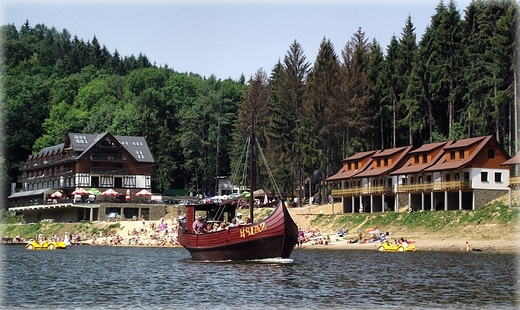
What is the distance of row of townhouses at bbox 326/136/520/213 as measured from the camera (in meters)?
77.8

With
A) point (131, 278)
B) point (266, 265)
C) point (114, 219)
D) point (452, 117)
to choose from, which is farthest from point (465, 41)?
point (131, 278)

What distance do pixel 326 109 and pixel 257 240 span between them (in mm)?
51218

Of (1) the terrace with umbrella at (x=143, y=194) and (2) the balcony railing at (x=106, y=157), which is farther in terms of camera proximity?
(2) the balcony railing at (x=106, y=157)

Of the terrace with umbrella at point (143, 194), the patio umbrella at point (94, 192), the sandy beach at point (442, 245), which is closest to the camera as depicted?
the sandy beach at point (442, 245)

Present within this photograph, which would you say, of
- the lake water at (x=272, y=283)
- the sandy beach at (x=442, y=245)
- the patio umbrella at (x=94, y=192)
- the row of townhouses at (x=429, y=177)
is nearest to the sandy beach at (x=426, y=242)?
the sandy beach at (x=442, y=245)

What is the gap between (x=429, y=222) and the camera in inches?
2950

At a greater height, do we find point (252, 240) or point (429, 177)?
point (429, 177)

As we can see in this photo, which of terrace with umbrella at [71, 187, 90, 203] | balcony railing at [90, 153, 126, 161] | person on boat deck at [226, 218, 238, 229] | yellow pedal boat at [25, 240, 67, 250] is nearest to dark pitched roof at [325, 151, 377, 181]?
yellow pedal boat at [25, 240, 67, 250]

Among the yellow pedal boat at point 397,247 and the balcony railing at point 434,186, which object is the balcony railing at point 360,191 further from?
the yellow pedal boat at point 397,247

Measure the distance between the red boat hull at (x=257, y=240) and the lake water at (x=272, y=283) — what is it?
0.68 metres

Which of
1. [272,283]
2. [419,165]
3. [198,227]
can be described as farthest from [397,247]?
[272,283]

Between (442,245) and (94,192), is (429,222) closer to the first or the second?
(442,245)

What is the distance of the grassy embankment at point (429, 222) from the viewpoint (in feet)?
224

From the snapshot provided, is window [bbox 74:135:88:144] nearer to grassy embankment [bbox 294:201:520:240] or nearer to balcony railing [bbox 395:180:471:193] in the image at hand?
grassy embankment [bbox 294:201:520:240]
